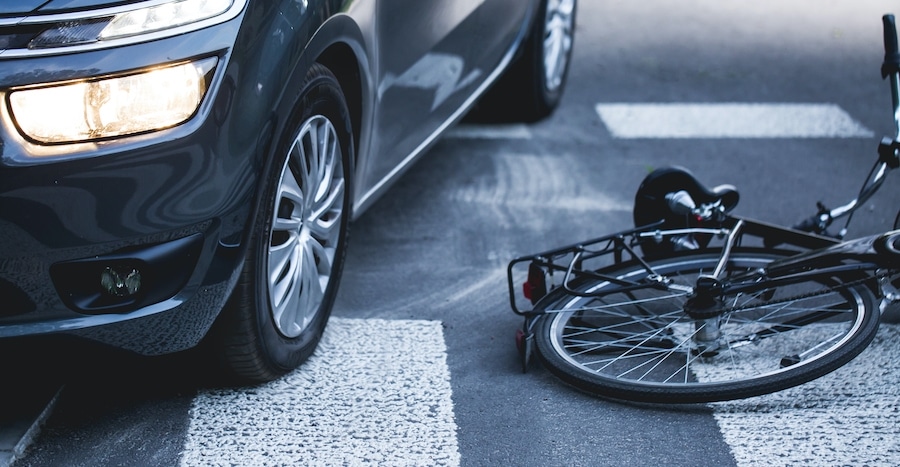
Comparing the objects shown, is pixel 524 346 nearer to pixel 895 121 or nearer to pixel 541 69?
pixel 895 121

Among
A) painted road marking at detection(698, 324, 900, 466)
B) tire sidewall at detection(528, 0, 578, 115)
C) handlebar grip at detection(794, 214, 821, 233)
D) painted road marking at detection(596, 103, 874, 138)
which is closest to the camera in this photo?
painted road marking at detection(698, 324, 900, 466)

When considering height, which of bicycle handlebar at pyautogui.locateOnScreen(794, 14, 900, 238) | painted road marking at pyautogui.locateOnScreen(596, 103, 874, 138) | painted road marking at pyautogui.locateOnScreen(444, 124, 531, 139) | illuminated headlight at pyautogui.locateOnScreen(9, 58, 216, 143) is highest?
illuminated headlight at pyautogui.locateOnScreen(9, 58, 216, 143)

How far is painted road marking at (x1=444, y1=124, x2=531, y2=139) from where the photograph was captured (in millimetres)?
5500

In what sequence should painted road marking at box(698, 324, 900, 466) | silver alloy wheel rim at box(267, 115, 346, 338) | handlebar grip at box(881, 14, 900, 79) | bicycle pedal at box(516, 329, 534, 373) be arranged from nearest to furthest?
1. painted road marking at box(698, 324, 900, 466)
2. silver alloy wheel rim at box(267, 115, 346, 338)
3. bicycle pedal at box(516, 329, 534, 373)
4. handlebar grip at box(881, 14, 900, 79)

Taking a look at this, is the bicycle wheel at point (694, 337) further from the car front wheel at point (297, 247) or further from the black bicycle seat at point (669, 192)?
the car front wheel at point (297, 247)

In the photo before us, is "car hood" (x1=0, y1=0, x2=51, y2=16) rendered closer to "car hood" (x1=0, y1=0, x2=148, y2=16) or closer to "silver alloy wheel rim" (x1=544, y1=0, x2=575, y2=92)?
"car hood" (x1=0, y1=0, x2=148, y2=16)

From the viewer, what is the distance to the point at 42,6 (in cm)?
224

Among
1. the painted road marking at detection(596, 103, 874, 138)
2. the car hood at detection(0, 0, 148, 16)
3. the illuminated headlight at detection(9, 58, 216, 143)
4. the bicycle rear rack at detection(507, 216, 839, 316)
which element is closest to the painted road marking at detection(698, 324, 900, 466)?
the bicycle rear rack at detection(507, 216, 839, 316)

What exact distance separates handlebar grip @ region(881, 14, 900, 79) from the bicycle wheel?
2.43ft

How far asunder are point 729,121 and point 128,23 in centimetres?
394

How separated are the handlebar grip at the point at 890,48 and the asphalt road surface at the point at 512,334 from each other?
81 centimetres

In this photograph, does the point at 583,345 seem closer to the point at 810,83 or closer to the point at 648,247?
→ the point at 648,247

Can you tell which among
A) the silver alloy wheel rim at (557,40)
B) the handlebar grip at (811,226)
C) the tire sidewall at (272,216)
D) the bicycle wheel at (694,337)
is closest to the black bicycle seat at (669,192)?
the bicycle wheel at (694,337)

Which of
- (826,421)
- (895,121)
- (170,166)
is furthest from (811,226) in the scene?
(170,166)
